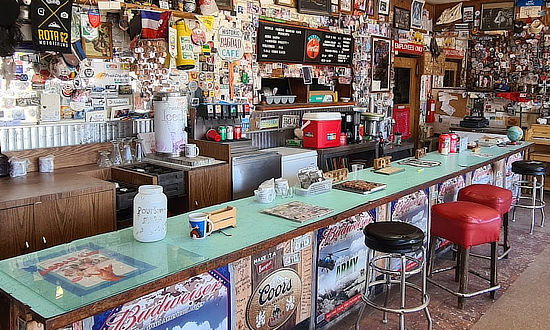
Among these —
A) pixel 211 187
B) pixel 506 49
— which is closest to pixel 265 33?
pixel 211 187

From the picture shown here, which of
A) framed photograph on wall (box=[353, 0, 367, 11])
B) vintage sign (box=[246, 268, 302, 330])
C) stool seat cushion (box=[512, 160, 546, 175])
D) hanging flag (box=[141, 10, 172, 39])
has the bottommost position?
vintage sign (box=[246, 268, 302, 330])

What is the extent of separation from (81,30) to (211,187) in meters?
1.54

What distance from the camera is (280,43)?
5477mm

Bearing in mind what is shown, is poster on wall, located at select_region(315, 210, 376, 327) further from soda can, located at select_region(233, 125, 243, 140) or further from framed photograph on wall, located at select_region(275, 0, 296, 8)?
framed photograph on wall, located at select_region(275, 0, 296, 8)

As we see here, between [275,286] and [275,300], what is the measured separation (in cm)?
8

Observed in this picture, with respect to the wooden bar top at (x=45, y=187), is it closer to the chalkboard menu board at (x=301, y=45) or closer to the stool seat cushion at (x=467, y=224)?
the stool seat cushion at (x=467, y=224)

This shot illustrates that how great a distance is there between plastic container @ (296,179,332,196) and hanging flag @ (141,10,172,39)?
1911mm

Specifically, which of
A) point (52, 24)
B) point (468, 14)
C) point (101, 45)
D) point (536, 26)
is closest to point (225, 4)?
point (101, 45)

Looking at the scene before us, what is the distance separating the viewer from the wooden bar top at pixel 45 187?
288cm

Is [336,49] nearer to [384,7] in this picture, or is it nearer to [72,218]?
[384,7]

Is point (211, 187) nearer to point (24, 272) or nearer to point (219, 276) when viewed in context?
point (219, 276)

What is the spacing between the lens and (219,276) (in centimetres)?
233

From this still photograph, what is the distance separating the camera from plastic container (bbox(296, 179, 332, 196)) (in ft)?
10.2

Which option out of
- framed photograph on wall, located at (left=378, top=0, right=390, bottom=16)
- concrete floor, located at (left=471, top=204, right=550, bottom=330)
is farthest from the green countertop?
framed photograph on wall, located at (left=378, top=0, right=390, bottom=16)
